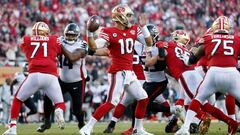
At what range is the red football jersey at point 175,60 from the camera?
41.2ft

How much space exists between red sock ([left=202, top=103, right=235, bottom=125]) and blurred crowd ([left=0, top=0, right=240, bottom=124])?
1010 centimetres

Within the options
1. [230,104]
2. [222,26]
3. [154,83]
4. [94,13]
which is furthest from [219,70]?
[94,13]

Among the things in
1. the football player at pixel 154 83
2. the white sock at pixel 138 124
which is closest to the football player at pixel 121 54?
the white sock at pixel 138 124

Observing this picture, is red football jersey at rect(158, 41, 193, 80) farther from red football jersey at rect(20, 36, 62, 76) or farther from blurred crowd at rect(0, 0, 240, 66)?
blurred crowd at rect(0, 0, 240, 66)

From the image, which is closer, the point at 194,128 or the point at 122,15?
the point at 122,15

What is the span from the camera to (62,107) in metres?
11.3

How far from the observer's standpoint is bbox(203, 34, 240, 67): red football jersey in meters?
10.8

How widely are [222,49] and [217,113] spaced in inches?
42.9

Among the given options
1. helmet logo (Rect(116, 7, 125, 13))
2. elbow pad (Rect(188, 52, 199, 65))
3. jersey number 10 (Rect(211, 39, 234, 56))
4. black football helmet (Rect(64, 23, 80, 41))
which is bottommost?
elbow pad (Rect(188, 52, 199, 65))

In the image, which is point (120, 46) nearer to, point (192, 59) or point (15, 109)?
point (192, 59)

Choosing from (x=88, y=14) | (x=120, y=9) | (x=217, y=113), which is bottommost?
(x=217, y=113)

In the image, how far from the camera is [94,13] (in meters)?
27.3

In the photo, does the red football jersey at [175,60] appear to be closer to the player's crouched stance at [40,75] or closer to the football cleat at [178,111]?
the football cleat at [178,111]

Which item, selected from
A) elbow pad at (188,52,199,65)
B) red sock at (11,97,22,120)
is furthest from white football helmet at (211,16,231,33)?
red sock at (11,97,22,120)
